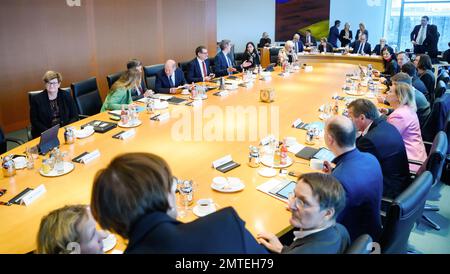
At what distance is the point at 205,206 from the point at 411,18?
43.6 feet

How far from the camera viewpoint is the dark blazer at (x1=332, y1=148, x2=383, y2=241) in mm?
2273

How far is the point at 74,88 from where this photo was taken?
15.0 ft

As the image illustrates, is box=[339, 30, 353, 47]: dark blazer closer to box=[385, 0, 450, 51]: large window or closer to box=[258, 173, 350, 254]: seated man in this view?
box=[385, 0, 450, 51]: large window

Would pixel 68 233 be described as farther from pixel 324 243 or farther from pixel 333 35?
pixel 333 35

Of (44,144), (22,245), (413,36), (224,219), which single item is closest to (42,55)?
(44,144)

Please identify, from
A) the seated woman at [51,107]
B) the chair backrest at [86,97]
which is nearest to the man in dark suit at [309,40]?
the chair backrest at [86,97]

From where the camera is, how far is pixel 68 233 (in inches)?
58.2

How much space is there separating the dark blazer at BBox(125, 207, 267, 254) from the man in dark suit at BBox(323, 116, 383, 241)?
3.81 ft

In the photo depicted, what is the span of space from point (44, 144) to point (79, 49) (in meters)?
4.19

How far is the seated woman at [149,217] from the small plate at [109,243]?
0.69 m

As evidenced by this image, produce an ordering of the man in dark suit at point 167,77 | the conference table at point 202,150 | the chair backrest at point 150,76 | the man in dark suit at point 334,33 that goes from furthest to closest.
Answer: the man in dark suit at point 334,33
the chair backrest at point 150,76
the man in dark suit at point 167,77
the conference table at point 202,150

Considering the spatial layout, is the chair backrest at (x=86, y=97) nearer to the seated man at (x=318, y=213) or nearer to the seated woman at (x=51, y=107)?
the seated woman at (x=51, y=107)

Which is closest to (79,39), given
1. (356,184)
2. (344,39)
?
(356,184)

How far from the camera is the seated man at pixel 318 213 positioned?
1.73 m
